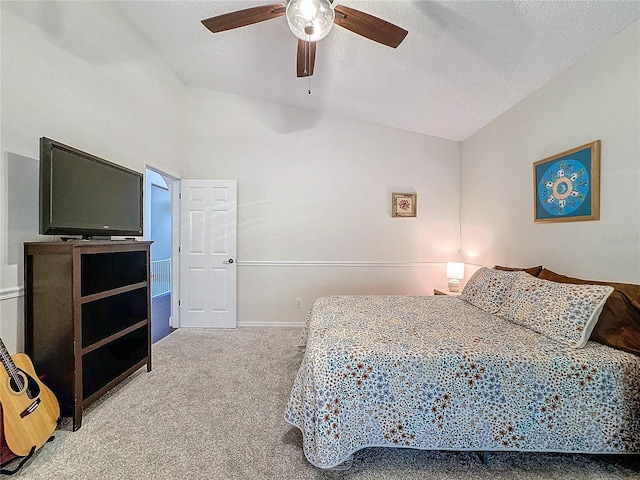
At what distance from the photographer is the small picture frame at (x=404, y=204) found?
397 centimetres

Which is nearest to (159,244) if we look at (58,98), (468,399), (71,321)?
(58,98)

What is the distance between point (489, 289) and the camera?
8.04 ft

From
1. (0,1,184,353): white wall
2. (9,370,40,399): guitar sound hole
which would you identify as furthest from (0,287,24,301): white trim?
(9,370,40,399): guitar sound hole

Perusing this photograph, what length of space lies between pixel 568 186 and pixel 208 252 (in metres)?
3.87

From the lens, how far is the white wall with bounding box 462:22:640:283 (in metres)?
1.80

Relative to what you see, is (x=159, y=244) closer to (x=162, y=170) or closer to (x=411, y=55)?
(x=162, y=170)

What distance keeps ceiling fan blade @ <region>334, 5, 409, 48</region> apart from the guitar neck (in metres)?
2.57

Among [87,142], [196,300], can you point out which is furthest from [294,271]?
[87,142]

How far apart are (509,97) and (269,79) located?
2.55 meters

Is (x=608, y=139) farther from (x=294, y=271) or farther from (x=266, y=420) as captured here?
(x=294, y=271)

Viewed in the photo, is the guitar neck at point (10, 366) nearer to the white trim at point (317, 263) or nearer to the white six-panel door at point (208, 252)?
the white six-panel door at point (208, 252)

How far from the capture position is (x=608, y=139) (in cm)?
193

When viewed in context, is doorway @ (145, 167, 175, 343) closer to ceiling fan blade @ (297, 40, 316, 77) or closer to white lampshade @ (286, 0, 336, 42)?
ceiling fan blade @ (297, 40, 316, 77)

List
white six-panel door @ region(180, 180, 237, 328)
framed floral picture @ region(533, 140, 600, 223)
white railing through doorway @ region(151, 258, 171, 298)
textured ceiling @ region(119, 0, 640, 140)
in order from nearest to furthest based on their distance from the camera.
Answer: textured ceiling @ region(119, 0, 640, 140) → framed floral picture @ region(533, 140, 600, 223) → white six-panel door @ region(180, 180, 237, 328) → white railing through doorway @ region(151, 258, 171, 298)
